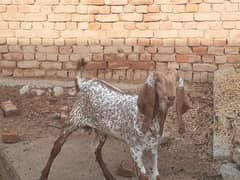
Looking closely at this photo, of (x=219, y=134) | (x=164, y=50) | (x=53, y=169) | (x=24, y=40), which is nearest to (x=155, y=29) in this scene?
(x=164, y=50)

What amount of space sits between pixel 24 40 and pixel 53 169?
3.79 meters

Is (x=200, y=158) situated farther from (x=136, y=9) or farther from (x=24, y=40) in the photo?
(x=24, y=40)

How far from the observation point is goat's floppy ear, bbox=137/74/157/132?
5.22m

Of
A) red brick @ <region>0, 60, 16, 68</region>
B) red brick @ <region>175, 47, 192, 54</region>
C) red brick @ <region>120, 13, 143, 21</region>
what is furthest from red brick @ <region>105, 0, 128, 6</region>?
red brick @ <region>0, 60, 16, 68</region>

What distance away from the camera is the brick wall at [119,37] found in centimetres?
991

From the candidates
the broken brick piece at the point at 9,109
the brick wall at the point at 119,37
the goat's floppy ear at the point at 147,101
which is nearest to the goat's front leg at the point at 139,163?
the goat's floppy ear at the point at 147,101

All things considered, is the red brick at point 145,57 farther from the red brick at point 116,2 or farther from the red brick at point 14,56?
the red brick at point 14,56

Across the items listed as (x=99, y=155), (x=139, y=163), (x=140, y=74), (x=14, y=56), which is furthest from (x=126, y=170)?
(x=14, y=56)

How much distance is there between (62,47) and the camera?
1028 centimetres

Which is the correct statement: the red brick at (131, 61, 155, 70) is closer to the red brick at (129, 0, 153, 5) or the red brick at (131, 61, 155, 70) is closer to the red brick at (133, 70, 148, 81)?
the red brick at (133, 70, 148, 81)

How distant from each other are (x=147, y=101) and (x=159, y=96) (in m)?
0.15

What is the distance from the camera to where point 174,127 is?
28.2 feet

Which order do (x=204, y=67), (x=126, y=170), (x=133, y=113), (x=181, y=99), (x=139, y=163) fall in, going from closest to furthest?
(x=181, y=99), (x=139, y=163), (x=133, y=113), (x=126, y=170), (x=204, y=67)

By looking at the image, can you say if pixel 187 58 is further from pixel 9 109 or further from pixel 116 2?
pixel 9 109
